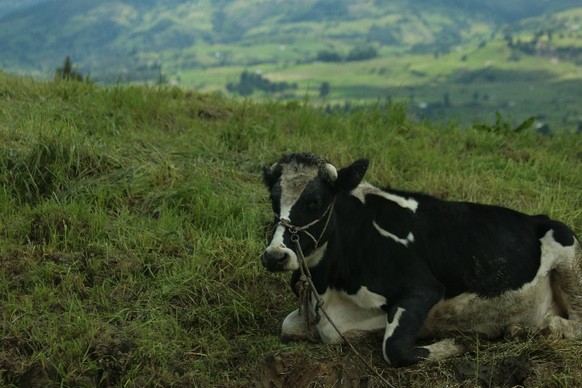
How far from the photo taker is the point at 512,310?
24.8ft

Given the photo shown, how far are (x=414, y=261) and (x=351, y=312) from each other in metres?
0.66

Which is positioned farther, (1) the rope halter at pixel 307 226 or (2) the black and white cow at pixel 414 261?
(2) the black and white cow at pixel 414 261

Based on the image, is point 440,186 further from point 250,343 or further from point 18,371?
point 18,371

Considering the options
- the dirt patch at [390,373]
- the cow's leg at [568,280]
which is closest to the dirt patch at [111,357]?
the dirt patch at [390,373]

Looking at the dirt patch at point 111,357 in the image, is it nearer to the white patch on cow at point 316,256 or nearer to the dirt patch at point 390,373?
the dirt patch at point 390,373

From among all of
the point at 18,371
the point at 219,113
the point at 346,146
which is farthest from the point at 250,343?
the point at 219,113

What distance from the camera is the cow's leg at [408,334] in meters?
6.79

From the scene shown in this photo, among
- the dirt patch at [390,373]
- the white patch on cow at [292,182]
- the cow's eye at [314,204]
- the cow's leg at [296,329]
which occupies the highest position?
the white patch on cow at [292,182]

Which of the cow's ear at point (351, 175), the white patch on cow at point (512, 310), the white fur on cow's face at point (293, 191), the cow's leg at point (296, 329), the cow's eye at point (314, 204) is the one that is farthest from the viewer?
the white patch on cow at point (512, 310)

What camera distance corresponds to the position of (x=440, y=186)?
10594mm

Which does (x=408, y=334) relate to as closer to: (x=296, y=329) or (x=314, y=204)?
(x=296, y=329)

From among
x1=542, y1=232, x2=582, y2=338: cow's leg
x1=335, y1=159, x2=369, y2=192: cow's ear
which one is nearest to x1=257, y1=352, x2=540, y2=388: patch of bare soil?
x1=542, y1=232, x2=582, y2=338: cow's leg

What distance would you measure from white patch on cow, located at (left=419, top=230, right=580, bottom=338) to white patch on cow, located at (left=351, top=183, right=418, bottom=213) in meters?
0.88

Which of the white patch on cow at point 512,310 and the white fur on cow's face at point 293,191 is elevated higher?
the white fur on cow's face at point 293,191
